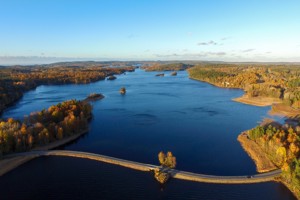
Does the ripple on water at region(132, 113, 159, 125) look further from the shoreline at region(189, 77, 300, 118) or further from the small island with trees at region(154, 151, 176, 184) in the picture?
the shoreline at region(189, 77, 300, 118)

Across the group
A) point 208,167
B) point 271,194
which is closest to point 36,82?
point 208,167

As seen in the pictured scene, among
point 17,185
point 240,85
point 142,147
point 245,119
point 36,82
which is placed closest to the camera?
point 17,185

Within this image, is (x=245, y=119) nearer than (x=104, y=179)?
No

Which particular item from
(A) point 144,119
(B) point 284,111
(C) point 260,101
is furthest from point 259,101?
(A) point 144,119

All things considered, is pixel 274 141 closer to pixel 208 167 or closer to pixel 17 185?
pixel 208 167

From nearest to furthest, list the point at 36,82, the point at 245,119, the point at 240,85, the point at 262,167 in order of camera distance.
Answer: the point at 262,167
the point at 245,119
the point at 240,85
the point at 36,82

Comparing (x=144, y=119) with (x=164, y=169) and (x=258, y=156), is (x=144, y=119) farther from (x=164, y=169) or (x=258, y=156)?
(x=258, y=156)
